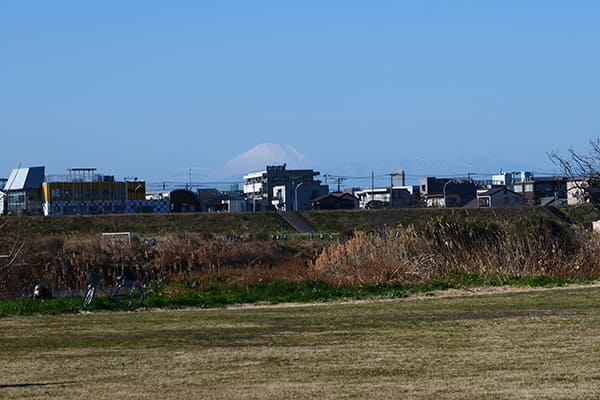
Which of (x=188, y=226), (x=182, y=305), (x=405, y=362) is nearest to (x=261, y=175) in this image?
(x=188, y=226)

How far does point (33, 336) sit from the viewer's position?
18.3m

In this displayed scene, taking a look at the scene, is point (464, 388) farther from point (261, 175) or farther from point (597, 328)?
point (261, 175)

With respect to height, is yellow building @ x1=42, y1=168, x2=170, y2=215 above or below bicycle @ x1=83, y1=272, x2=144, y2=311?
above

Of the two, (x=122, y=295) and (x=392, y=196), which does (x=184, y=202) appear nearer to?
(x=392, y=196)

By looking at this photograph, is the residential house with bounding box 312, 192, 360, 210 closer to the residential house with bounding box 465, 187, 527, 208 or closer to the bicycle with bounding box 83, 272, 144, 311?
the residential house with bounding box 465, 187, 527, 208

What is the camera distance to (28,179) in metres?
114

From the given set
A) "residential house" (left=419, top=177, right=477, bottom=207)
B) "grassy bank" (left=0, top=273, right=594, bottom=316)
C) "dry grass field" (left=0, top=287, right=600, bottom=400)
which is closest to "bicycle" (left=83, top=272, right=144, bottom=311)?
"grassy bank" (left=0, top=273, right=594, bottom=316)

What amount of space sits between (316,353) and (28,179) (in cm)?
10293

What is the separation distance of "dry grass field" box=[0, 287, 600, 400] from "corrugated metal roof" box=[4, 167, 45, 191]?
9372 centimetres

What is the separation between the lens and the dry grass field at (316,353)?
11.7 metres

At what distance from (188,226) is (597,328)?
7111 centimetres

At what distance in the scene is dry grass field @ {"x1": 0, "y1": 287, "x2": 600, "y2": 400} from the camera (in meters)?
11.7

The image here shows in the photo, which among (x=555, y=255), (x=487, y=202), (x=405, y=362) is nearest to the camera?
(x=405, y=362)

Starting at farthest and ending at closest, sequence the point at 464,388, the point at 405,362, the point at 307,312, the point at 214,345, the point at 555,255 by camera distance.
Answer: the point at 555,255, the point at 307,312, the point at 214,345, the point at 405,362, the point at 464,388
